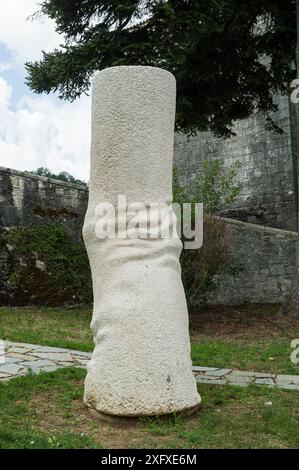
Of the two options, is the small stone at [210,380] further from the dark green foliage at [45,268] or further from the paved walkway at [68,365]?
the dark green foliage at [45,268]

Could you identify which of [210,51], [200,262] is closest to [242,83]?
[210,51]

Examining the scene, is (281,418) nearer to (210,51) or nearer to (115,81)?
(115,81)

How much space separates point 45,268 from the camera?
1109 centimetres

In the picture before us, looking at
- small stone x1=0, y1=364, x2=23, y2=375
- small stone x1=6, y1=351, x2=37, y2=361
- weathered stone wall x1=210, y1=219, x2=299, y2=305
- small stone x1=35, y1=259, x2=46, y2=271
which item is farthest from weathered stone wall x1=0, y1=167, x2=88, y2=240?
small stone x1=0, y1=364, x2=23, y2=375

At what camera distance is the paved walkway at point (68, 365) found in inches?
191

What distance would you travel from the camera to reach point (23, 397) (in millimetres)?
4043

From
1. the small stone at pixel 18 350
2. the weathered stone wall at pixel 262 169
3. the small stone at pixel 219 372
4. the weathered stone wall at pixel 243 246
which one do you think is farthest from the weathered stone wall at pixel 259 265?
the small stone at pixel 18 350

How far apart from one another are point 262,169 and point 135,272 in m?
12.0

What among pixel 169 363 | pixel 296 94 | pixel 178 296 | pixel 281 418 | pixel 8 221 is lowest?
pixel 281 418

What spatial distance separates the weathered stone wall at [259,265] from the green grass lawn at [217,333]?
0.54 m

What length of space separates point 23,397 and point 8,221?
751 cm

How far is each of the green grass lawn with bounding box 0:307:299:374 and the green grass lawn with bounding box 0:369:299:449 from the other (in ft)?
4.92

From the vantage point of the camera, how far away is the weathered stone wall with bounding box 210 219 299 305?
10.9m

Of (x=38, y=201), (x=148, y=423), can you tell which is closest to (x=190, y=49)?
(x=38, y=201)
